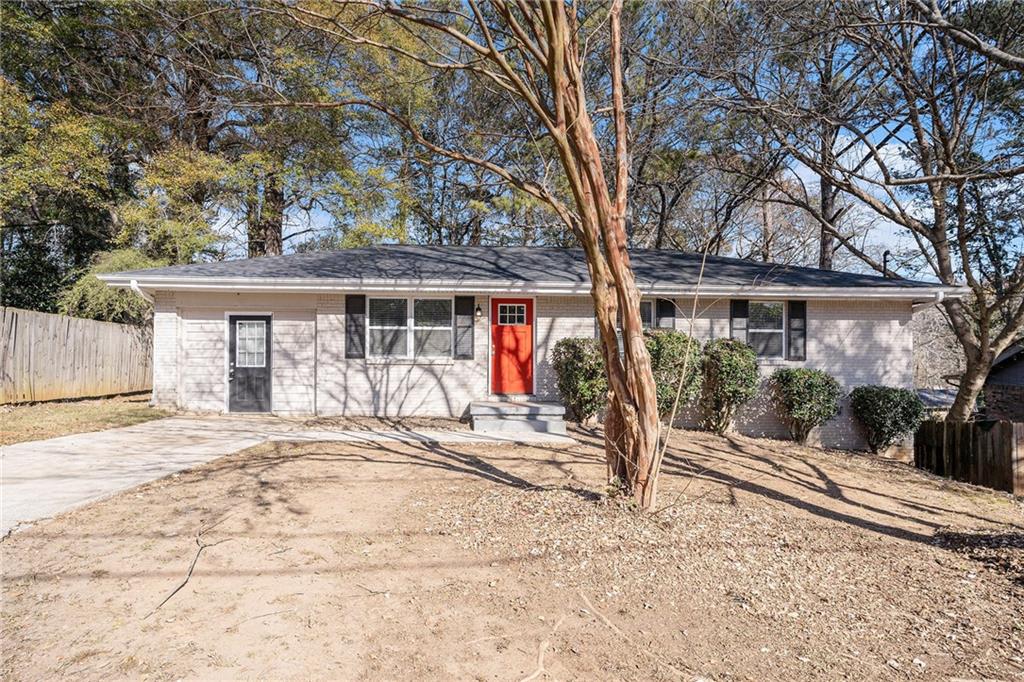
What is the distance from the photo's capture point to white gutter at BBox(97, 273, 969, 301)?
9242 millimetres

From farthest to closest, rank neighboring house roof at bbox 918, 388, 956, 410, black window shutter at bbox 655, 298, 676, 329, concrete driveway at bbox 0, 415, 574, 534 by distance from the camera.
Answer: neighboring house roof at bbox 918, 388, 956, 410
black window shutter at bbox 655, 298, 676, 329
concrete driveway at bbox 0, 415, 574, 534

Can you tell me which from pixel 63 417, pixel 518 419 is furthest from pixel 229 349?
pixel 518 419

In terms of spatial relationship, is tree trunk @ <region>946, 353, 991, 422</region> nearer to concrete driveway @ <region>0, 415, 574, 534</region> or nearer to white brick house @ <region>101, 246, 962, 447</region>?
white brick house @ <region>101, 246, 962, 447</region>

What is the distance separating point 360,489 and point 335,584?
2.03 meters

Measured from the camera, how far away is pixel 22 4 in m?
13.6

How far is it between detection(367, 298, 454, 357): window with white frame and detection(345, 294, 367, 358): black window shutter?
9cm

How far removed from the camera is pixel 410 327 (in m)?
9.95

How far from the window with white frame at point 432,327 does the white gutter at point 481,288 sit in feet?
1.25

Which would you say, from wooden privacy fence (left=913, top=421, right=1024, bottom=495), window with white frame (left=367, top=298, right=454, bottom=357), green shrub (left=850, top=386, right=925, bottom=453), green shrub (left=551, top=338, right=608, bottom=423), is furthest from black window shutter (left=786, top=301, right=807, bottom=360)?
window with white frame (left=367, top=298, right=454, bottom=357)

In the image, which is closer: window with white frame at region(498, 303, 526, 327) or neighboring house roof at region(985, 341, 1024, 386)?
window with white frame at region(498, 303, 526, 327)

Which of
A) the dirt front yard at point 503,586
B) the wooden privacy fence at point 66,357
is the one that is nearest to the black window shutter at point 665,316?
the dirt front yard at point 503,586

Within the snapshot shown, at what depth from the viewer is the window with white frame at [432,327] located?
32.7 ft

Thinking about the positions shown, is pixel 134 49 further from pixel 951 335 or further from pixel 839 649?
pixel 951 335

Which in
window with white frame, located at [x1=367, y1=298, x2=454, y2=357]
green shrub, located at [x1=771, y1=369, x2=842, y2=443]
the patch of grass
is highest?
window with white frame, located at [x1=367, y1=298, x2=454, y2=357]
